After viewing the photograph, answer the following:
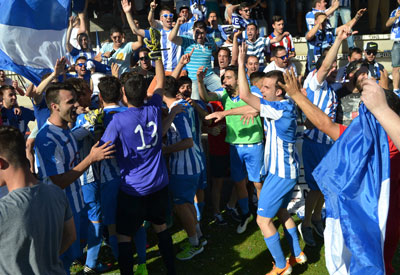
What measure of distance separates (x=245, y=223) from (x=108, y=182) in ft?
7.29

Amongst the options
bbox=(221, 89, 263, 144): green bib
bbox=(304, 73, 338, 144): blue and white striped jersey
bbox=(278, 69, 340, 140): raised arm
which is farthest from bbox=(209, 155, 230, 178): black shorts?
bbox=(278, 69, 340, 140): raised arm

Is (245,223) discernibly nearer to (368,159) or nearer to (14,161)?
(368,159)

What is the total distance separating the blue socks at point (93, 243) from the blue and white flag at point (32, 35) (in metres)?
1.85

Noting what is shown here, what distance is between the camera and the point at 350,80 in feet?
20.0

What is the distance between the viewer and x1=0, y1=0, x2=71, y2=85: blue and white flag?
16.9ft

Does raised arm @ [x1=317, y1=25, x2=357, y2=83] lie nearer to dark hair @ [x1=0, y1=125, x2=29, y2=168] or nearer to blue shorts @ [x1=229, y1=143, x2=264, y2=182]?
blue shorts @ [x1=229, y1=143, x2=264, y2=182]

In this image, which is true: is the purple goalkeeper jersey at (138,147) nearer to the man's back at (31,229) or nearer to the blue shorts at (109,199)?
the blue shorts at (109,199)

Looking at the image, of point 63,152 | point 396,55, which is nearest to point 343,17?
point 396,55

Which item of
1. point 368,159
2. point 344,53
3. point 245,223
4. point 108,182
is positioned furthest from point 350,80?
point 344,53

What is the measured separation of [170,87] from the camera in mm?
5371

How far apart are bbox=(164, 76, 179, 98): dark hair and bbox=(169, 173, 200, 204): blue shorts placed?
993 mm

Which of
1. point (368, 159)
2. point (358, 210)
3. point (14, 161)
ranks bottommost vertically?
point (358, 210)

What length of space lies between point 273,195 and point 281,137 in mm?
648

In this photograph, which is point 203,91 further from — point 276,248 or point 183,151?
point 276,248
